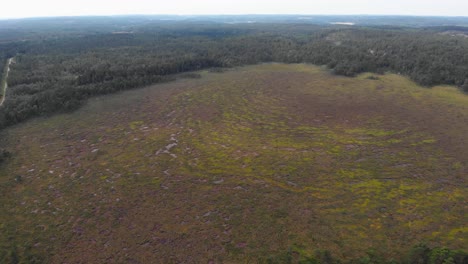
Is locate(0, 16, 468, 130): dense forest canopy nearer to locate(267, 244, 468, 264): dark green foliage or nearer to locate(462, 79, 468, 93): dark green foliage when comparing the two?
locate(462, 79, 468, 93): dark green foliage

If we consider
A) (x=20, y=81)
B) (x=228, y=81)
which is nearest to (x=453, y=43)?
(x=228, y=81)

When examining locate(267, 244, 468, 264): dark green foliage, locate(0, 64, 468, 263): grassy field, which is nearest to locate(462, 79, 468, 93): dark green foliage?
locate(0, 64, 468, 263): grassy field

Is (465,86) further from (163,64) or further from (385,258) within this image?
(163,64)

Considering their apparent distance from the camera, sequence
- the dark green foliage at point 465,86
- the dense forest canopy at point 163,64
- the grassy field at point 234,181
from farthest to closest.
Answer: the dark green foliage at point 465,86
the dense forest canopy at point 163,64
the grassy field at point 234,181

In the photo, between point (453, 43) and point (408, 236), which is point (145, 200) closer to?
point (408, 236)

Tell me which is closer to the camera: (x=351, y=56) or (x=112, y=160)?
(x=112, y=160)

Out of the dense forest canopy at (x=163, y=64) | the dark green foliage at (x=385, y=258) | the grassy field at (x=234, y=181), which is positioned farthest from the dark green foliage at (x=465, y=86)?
the dark green foliage at (x=385, y=258)

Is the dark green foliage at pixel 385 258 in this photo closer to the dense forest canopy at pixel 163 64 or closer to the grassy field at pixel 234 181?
the grassy field at pixel 234 181

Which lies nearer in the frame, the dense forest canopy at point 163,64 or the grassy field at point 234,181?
the grassy field at point 234,181

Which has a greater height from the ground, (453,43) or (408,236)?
(453,43)
